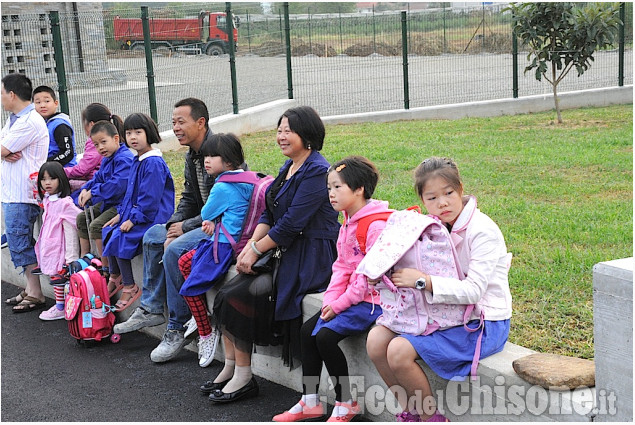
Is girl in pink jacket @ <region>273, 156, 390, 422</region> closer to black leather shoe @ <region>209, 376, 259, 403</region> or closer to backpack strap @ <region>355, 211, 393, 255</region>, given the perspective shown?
backpack strap @ <region>355, 211, 393, 255</region>

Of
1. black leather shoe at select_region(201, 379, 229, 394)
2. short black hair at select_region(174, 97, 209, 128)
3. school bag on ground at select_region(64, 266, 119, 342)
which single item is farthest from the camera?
school bag on ground at select_region(64, 266, 119, 342)

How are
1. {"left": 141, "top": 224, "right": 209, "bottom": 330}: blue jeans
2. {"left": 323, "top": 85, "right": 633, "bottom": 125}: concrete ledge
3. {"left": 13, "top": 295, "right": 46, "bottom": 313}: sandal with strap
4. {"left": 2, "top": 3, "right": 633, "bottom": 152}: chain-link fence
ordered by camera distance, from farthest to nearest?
1. {"left": 323, "top": 85, "right": 633, "bottom": 125}: concrete ledge
2. {"left": 2, "top": 3, "right": 633, "bottom": 152}: chain-link fence
3. {"left": 13, "top": 295, "right": 46, "bottom": 313}: sandal with strap
4. {"left": 141, "top": 224, "right": 209, "bottom": 330}: blue jeans

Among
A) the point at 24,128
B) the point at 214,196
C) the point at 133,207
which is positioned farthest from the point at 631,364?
the point at 24,128

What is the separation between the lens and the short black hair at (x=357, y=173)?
166 inches

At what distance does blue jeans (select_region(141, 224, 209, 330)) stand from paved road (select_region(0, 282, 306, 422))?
31 cm

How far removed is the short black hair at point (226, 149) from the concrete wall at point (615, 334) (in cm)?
261

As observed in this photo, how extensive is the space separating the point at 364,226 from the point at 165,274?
5.89 feet

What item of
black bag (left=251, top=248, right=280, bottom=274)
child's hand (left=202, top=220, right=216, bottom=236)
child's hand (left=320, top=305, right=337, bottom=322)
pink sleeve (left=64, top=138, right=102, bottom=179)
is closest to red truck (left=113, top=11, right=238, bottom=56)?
pink sleeve (left=64, top=138, right=102, bottom=179)

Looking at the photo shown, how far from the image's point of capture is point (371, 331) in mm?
3863

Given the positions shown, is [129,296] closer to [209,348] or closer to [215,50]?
[209,348]

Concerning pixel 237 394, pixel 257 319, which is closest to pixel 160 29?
pixel 257 319

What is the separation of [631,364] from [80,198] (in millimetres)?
4622

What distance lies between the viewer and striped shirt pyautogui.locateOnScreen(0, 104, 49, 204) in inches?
271

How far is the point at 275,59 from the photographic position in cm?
1571
